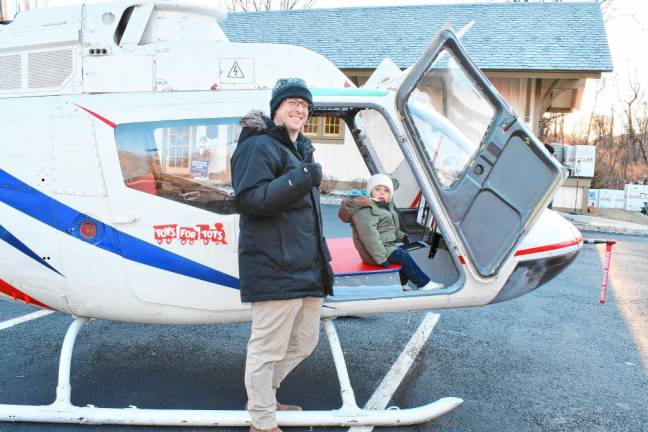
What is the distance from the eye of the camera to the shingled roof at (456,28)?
1410 centimetres

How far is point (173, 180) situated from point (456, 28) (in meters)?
14.1

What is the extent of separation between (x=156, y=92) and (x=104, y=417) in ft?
6.34

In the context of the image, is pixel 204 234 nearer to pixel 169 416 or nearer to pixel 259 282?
pixel 259 282

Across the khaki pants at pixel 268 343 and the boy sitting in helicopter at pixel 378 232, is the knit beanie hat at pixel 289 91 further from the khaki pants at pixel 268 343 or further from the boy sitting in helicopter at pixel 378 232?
the boy sitting in helicopter at pixel 378 232

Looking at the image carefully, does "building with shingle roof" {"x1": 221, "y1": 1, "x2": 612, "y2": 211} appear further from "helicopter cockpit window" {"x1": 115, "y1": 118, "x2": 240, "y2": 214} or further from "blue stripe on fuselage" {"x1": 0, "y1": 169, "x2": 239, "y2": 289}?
"blue stripe on fuselage" {"x1": 0, "y1": 169, "x2": 239, "y2": 289}

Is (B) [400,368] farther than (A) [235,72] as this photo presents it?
Yes

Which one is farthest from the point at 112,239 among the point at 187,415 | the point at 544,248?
the point at 544,248

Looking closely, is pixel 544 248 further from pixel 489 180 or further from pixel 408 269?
pixel 408 269

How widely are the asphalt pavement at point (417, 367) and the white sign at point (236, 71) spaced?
2042mm

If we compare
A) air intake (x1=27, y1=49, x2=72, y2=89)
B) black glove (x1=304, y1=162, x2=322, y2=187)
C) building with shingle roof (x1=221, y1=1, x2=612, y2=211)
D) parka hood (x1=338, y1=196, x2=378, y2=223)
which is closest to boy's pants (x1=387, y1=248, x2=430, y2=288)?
parka hood (x1=338, y1=196, x2=378, y2=223)

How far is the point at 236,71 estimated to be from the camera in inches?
148

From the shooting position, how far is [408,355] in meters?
4.84

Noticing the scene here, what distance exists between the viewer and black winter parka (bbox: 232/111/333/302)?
2881 mm

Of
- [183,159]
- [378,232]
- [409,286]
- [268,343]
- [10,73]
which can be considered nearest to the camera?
[268,343]
